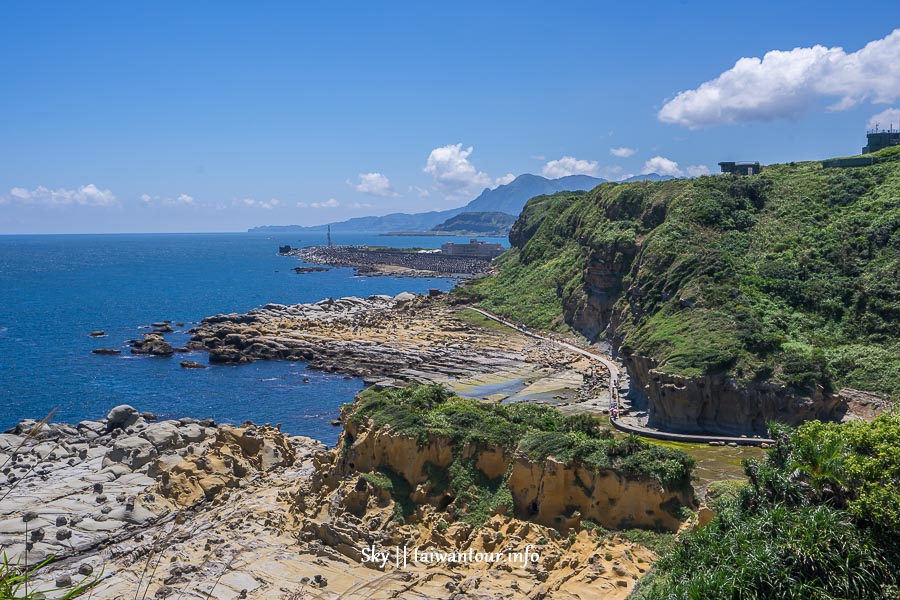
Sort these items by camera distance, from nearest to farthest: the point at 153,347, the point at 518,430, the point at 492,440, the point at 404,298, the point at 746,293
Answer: the point at 492,440, the point at 518,430, the point at 746,293, the point at 153,347, the point at 404,298

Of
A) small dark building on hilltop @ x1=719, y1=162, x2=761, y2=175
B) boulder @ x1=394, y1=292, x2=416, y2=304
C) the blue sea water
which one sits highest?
small dark building on hilltop @ x1=719, y1=162, x2=761, y2=175

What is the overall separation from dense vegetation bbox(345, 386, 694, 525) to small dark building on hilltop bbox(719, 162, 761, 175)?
71666 mm

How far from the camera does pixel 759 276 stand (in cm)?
6475

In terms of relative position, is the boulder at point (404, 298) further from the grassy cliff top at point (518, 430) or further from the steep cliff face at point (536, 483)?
the steep cliff face at point (536, 483)

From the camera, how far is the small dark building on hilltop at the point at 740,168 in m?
93.6

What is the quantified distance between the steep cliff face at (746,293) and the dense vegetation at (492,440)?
19835mm

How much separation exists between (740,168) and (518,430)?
3013 inches

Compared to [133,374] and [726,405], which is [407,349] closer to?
[133,374]

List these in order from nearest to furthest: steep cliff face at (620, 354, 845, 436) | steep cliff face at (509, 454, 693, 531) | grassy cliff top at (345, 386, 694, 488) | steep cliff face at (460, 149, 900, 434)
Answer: steep cliff face at (509, 454, 693, 531) < grassy cliff top at (345, 386, 694, 488) < steep cliff face at (620, 354, 845, 436) < steep cliff face at (460, 149, 900, 434)

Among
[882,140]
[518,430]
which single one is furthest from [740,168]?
[518,430]

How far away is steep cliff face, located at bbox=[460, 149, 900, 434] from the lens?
4769cm

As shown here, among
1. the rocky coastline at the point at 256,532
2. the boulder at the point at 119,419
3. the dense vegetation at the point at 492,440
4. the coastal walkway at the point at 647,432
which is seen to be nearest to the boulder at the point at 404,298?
the coastal walkway at the point at 647,432

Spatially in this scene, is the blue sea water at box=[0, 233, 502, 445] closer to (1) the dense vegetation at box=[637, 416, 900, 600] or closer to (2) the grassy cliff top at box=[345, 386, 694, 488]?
(2) the grassy cliff top at box=[345, 386, 694, 488]

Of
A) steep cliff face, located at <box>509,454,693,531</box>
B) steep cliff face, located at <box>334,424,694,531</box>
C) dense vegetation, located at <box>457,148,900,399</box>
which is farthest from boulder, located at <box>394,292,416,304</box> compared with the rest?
steep cliff face, located at <box>509,454,693,531</box>
